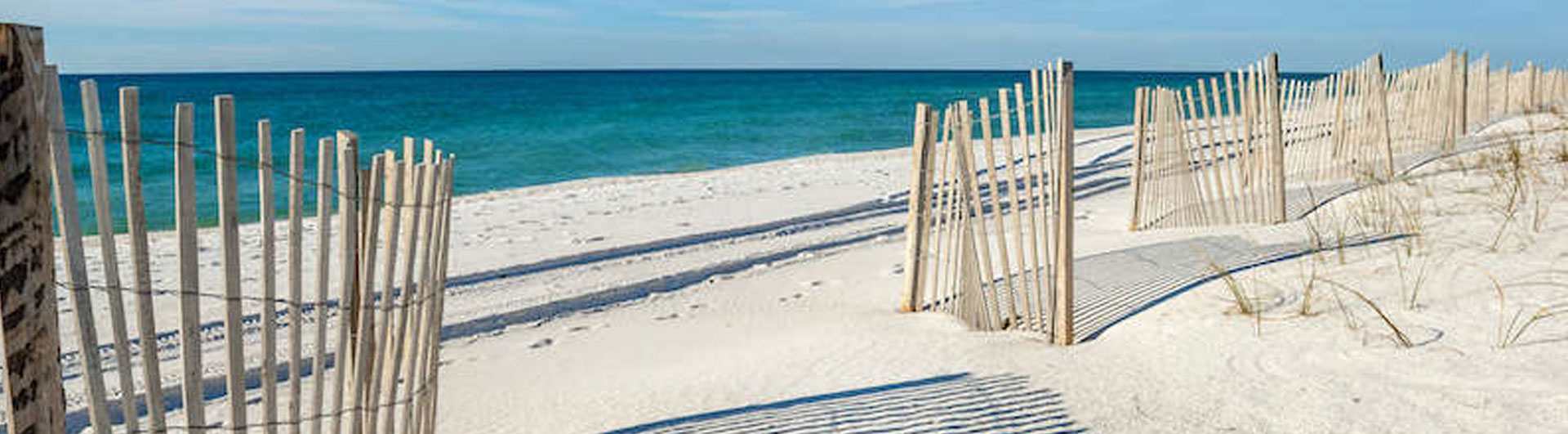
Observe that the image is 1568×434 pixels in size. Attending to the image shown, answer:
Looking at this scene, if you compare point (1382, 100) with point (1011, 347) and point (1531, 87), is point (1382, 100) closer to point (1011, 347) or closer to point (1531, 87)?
point (1011, 347)

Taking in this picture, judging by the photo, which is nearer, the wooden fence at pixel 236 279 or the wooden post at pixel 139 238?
the wooden fence at pixel 236 279

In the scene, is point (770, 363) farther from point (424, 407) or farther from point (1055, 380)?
point (424, 407)

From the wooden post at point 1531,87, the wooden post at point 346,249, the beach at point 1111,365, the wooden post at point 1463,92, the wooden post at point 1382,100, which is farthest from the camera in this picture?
the wooden post at point 1531,87

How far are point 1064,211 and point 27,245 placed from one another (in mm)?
3799

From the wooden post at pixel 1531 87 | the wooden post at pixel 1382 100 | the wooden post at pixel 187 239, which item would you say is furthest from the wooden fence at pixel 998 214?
the wooden post at pixel 1531 87

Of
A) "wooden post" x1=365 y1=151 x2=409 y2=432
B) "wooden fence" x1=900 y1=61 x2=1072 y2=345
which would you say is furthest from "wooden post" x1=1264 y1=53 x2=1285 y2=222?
"wooden post" x1=365 y1=151 x2=409 y2=432

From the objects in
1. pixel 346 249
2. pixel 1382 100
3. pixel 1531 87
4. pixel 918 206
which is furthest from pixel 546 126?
pixel 346 249

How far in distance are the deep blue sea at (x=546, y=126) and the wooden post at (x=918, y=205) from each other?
9.55m

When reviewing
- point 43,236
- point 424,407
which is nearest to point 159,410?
point 43,236

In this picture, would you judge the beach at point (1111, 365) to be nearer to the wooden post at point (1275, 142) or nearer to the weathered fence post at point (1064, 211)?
the weathered fence post at point (1064, 211)

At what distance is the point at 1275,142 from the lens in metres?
7.57

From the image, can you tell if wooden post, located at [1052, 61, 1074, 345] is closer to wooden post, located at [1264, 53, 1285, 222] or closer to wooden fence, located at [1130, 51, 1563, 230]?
wooden fence, located at [1130, 51, 1563, 230]

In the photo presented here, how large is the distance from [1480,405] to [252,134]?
30331 millimetres

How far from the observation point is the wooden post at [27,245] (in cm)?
182
